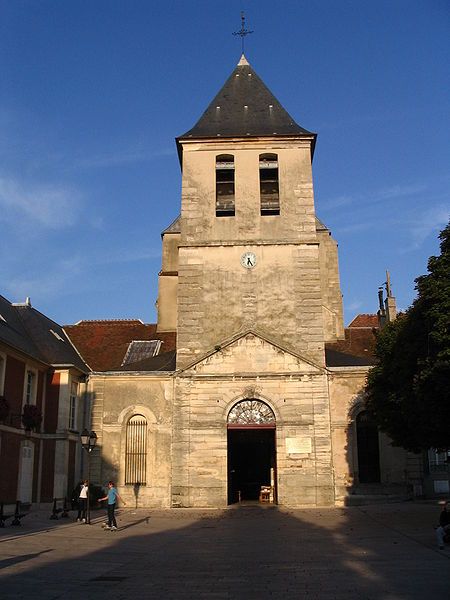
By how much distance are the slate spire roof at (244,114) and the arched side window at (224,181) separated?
114 centimetres

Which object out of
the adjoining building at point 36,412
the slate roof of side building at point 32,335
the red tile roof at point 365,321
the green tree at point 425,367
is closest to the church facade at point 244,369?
the adjoining building at point 36,412

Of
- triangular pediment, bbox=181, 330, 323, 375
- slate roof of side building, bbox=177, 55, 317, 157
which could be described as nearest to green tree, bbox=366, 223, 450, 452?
triangular pediment, bbox=181, 330, 323, 375

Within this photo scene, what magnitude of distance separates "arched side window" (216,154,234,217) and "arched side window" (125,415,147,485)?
998cm

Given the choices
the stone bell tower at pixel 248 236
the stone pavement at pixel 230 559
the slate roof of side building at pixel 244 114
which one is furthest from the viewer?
the slate roof of side building at pixel 244 114

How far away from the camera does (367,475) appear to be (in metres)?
26.1

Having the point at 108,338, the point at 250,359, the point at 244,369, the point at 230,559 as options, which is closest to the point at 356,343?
the point at 250,359

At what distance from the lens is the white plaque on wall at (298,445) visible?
2509 cm

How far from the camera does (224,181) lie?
2933 cm

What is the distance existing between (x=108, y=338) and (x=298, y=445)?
A: 13530 mm

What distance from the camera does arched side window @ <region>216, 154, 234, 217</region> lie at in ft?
95.0

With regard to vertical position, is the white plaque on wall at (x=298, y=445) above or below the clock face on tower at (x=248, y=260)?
below

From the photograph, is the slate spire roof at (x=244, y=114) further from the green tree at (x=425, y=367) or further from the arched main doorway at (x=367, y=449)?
the green tree at (x=425, y=367)

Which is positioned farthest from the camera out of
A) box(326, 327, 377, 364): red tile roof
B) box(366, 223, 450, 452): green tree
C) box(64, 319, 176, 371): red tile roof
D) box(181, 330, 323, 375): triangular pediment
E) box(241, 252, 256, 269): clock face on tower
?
box(326, 327, 377, 364): red tile roof

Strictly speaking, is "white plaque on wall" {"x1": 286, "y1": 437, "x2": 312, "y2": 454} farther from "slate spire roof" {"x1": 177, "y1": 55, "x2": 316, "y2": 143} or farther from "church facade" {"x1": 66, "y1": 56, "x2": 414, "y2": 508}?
"slate spire roof" {"x1": 177, "y1": 55, "x2": 316, "y2": 143}
